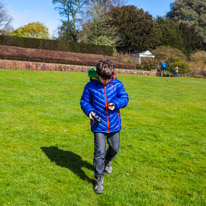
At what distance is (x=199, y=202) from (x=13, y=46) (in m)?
20.6

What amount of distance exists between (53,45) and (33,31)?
3004 cm

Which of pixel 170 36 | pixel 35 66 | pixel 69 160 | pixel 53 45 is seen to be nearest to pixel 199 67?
pixel 170 36

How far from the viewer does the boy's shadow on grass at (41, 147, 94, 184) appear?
370 cm

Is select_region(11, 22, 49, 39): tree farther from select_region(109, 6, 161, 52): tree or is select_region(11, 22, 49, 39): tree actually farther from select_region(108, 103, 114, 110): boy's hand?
select_region(108, 103, 114, 110): boy's hand

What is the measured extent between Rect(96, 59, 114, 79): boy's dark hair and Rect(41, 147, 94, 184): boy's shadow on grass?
1.51 m

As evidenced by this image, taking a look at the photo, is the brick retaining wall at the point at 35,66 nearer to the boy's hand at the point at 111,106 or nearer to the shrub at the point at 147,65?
the shrub at the point at 147,65

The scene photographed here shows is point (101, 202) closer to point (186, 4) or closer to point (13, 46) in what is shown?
point (13, 46)

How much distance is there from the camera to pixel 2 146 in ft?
14.6

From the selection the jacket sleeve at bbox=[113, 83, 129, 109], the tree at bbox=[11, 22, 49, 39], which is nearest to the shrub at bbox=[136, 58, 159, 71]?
the jacket sleeve at bbox=[113, 83, 129, 109]

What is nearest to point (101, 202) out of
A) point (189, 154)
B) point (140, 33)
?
→ point (189, 154)

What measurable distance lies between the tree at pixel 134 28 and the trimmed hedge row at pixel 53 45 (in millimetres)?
13968

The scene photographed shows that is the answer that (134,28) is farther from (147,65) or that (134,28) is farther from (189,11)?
(189,11)

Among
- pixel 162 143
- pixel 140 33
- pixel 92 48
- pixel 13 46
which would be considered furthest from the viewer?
pixel 140 33

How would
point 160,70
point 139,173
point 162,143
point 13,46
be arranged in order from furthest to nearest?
point 160,70 < point 13,46 < point 162,143 < point 139,173
